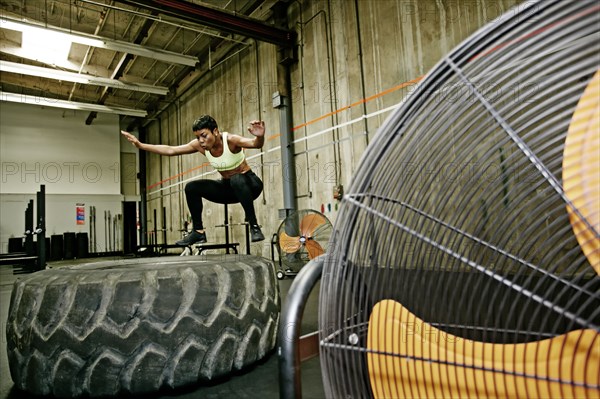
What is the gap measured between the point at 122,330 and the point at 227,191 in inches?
61.4

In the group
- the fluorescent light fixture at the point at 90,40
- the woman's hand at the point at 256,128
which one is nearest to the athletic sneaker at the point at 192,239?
the woman's hand at the point at 256,128

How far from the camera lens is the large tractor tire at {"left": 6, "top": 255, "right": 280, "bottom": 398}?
1.28 metres

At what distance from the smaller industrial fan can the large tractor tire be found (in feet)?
9.12

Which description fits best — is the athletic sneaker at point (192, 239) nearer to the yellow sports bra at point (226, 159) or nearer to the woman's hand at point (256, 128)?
the yellow sports bra at point (226, 159)

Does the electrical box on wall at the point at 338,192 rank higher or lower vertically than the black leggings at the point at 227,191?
higher

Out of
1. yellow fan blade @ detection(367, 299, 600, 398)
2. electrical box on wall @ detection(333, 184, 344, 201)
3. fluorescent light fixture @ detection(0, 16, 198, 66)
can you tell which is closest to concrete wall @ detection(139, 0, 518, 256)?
electrical box on wall @ detection(333, 184, 344, 201)

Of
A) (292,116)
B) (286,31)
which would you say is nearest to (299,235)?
(292,116)

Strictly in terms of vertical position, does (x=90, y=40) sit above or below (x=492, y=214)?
above

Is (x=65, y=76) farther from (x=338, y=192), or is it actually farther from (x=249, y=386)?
(x=249, y=386)

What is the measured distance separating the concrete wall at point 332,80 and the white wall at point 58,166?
4588 mm

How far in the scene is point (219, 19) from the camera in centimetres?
513

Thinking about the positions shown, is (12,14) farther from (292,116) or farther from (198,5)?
(292,116)

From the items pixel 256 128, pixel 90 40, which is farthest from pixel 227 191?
pixel 90 40

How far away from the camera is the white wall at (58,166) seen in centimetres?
977
